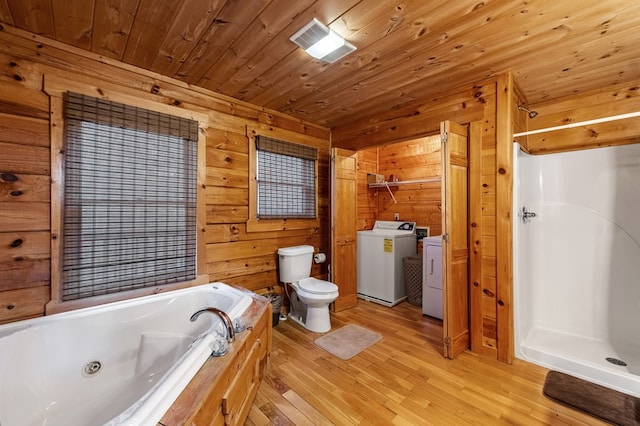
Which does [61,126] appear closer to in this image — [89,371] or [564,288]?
[89,371]

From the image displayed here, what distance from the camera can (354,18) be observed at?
147 centimetres

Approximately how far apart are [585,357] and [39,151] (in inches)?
155

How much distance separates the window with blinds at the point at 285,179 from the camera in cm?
277

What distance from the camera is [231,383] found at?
3.99ft

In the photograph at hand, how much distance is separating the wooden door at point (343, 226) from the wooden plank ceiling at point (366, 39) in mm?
918

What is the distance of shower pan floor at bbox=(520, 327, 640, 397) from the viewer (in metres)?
1.69

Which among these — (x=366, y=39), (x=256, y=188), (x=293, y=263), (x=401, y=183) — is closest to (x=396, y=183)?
(x=401, y=183)

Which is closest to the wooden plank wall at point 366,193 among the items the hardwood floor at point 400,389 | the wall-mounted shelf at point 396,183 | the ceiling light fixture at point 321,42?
the wall-mounted shelf at point 396,183

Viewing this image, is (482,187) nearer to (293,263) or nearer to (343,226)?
(343,226)

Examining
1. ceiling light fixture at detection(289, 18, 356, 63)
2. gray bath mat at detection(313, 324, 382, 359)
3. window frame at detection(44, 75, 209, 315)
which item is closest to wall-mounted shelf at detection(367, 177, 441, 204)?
gray bath mat at detection(313, 324, 382, 359)

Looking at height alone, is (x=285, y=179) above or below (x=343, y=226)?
above

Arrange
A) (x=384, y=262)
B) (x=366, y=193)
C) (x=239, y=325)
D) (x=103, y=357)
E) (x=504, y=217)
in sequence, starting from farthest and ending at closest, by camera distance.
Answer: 1. (x=366, y=193)
2. (x=384, y=262)
3. (x=504, y=217)
4. (x=103, y=357)
5. (x=239, y=325)

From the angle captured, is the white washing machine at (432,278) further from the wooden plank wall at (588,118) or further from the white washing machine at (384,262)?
the wooden plank wall at (588,118)

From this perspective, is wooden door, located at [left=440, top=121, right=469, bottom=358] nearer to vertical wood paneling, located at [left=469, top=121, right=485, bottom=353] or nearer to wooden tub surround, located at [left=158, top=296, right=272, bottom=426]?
vertical wood paneling, located at [left=469, top=121, right=485, bottom=353]
